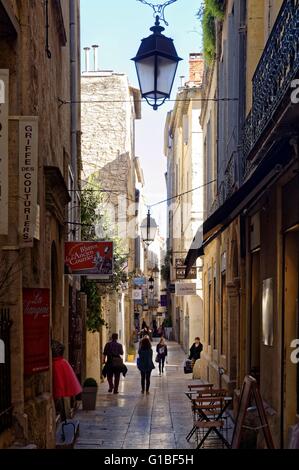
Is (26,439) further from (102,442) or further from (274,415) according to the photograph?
(102,442)

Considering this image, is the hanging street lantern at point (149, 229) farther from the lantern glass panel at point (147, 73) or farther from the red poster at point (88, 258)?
the lantern glass panel at point (147, 73)

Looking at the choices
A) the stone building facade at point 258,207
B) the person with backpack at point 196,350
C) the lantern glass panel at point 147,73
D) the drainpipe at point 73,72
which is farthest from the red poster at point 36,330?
the person with backpack at point 196,350

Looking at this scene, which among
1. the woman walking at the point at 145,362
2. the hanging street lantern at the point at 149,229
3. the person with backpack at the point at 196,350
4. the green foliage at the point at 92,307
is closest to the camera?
the woman walking at the point at 145,362

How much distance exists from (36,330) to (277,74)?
4.01m

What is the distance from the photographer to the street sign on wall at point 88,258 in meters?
16.3

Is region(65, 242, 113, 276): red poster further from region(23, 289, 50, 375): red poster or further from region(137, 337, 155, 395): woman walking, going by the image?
region(137, 337, 155, 395): woman walking

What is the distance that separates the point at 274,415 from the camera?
35.9 feet

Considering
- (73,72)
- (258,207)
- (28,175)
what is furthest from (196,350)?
(28,175)

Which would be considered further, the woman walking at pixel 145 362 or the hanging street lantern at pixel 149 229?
the hanging street lantern at pixel 149 229

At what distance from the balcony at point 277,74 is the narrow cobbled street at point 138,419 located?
519 centimetres

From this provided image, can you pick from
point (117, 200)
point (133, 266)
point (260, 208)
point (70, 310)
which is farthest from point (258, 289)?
point (133, 266)

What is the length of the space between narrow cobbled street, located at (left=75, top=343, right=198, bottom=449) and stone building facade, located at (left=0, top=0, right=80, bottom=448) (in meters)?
2.00

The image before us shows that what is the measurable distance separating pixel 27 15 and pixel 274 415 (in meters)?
5.74

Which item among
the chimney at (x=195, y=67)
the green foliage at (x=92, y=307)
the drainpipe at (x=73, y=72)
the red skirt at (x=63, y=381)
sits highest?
the chimney at (x=195, y=67)
